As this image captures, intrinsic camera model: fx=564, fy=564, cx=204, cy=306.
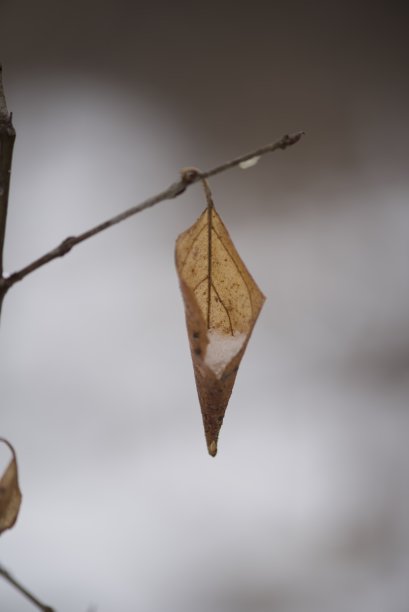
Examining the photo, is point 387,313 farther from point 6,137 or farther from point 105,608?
point 6,137

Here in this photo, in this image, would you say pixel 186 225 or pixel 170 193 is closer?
pixel 170 193

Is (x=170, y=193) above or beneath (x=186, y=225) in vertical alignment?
beneath

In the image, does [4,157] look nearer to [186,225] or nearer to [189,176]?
[189,176]

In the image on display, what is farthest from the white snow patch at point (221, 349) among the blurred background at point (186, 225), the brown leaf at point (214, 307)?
the blurred background at point (186, 225)

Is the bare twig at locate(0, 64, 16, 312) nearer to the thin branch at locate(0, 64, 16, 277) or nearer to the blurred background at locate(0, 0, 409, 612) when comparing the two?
the thin branch at locate(0, 64, 16, 277)

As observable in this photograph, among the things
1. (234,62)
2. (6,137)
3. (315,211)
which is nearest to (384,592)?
(315,211)

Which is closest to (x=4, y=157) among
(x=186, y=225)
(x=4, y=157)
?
(x=4, y=157)

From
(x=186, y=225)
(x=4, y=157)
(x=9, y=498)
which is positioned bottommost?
(x=9, y=498)

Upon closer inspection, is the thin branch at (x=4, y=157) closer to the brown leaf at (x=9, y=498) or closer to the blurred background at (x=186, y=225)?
the brown leaf at (x=9, y=498)
